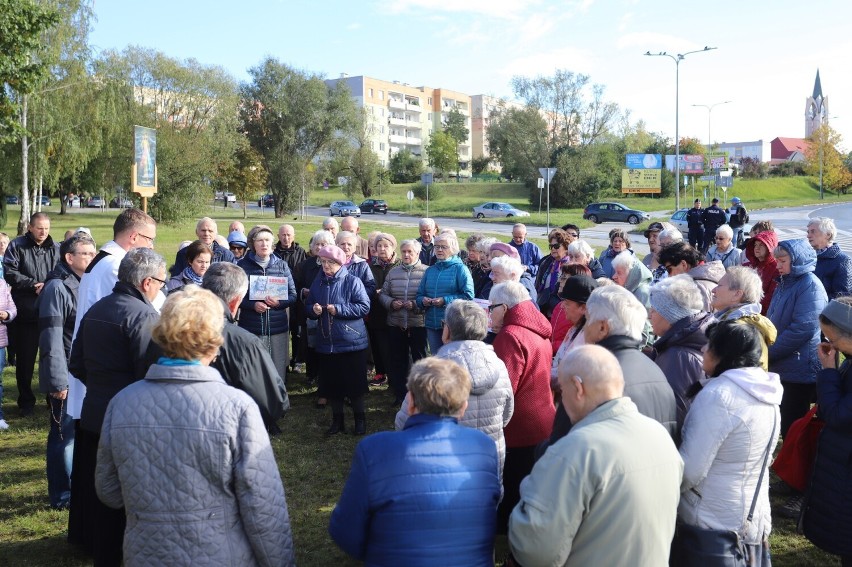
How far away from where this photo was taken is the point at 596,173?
5941cm

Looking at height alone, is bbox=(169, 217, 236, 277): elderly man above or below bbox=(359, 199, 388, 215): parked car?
below

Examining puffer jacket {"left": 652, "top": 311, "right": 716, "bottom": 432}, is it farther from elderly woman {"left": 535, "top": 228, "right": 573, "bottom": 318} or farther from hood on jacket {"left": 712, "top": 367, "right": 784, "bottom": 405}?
elderly woman {"left": 535, "top": 228, "right": 573, "bottom": 318}

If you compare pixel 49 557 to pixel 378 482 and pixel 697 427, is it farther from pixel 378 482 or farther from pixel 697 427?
pixel 697 427

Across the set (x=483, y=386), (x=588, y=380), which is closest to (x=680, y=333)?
(x=483, y=386)

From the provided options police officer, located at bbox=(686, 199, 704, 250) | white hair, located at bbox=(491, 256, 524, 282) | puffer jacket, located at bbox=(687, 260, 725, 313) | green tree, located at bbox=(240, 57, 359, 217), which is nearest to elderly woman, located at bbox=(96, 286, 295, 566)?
white hair, located at bbox=(491, 256, 524, 282)

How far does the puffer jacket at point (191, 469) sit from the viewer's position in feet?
8.66

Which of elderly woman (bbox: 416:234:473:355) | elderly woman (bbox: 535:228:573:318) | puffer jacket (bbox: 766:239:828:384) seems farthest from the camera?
elderly woman (bbox: 535:228:573:318)

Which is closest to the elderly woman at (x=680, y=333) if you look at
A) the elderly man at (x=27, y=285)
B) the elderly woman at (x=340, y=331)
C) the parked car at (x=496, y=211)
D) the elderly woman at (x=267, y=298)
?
the elderly woman at (x=340, y=331)

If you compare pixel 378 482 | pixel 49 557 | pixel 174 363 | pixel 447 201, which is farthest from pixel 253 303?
pixel 447 201

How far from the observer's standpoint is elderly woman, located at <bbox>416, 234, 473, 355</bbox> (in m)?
6.84

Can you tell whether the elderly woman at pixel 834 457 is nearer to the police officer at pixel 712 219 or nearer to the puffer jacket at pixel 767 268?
the puffer jacket at pixel 767 268

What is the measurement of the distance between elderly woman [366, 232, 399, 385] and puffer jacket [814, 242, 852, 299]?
14.4ft

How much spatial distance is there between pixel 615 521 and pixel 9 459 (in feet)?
18.5

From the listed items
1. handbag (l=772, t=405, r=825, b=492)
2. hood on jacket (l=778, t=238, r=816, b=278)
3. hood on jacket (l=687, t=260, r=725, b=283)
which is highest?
hood on jacket (l=778, t=238, r=816, b=278)
